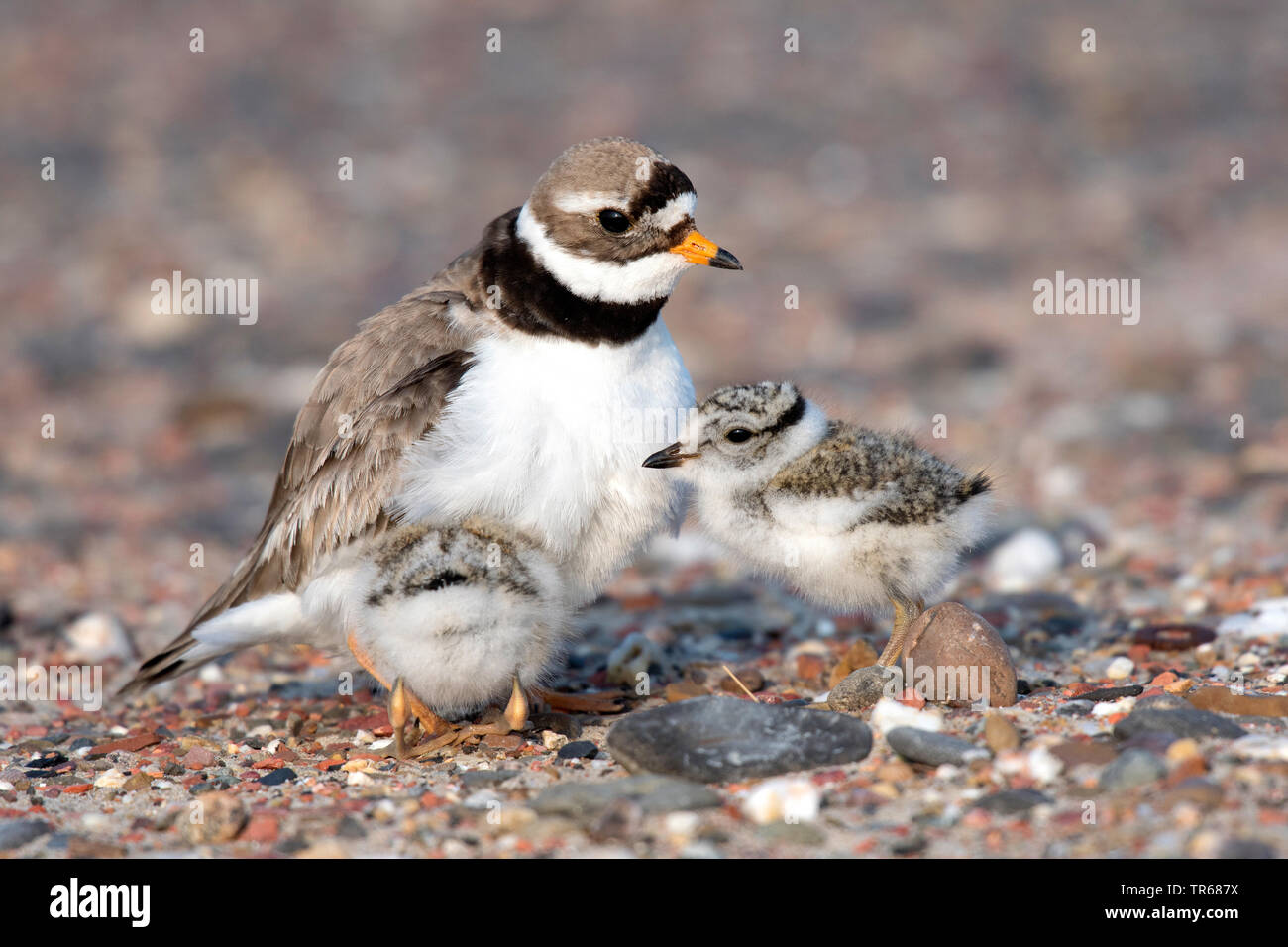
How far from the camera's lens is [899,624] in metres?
5.41

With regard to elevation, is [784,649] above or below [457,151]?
below

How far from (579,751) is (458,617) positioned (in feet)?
2.10

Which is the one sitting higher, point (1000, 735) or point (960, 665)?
point (960, 665)

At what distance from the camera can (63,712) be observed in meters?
6.27

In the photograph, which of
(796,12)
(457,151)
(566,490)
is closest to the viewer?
(566,490)

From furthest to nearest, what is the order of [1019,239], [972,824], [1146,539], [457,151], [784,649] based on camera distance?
[457,151] → [1019,239] → [1146,539] → [784,649] → [972,824]

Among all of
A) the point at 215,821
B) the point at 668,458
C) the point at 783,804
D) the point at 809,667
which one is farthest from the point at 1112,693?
A: the point at 215,821

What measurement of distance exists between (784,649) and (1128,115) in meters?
11.1

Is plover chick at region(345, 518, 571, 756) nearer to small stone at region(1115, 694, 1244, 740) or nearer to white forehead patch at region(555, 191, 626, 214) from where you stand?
white forehead patch at region(555, 191, 626, 214)

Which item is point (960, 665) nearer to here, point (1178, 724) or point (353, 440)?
point (1178, 724)

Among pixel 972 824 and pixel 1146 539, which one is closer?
pixel 972 824

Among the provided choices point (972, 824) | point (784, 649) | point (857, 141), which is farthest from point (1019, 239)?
point (972, 824)
